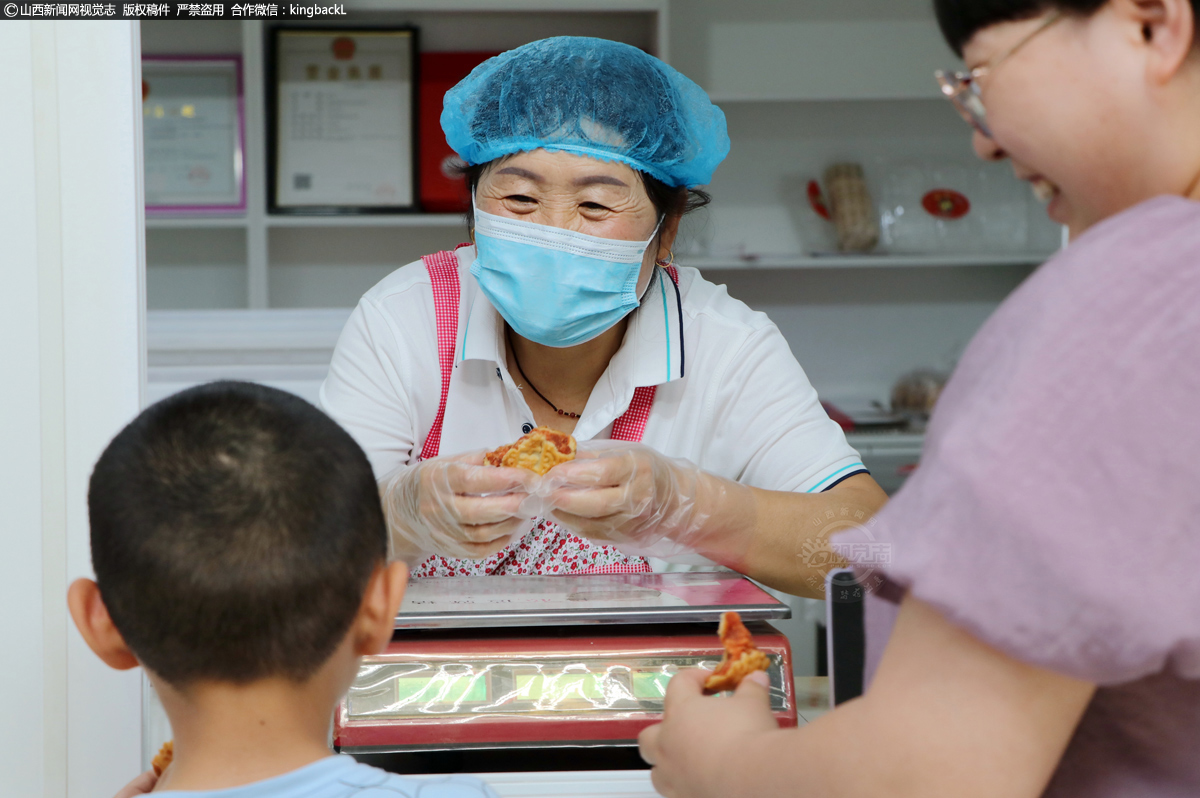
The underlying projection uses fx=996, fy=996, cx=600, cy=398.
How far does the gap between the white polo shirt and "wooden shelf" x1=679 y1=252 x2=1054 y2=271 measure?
1.76m

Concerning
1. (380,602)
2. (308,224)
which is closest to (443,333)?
(380,602)

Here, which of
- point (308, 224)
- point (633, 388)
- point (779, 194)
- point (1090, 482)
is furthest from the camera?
point (779, 194)

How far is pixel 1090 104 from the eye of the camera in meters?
0.51

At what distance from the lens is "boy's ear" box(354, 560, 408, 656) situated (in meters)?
0.70

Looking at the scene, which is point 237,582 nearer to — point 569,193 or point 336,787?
A: point 336,787

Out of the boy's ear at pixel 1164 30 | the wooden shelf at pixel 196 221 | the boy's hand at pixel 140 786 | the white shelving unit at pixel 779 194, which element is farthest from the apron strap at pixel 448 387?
the wooden shelf at pixel 196 221

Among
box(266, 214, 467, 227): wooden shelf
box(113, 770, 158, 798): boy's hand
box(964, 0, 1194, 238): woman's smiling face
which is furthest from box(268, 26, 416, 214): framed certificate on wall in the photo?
box(964, 0, 1194, 238): woman's smiling face

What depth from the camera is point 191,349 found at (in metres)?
2.09

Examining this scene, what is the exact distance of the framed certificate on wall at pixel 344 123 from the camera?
3.38 meters

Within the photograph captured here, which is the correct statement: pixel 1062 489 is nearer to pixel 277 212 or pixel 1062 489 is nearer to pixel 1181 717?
pixel 1181 717

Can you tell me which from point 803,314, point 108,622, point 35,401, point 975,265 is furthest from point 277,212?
point 108,622

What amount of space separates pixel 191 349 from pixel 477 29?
1844 mm

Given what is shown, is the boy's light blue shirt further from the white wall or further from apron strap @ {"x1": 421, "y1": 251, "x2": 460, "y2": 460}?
apron strap @ {"x1": 421, "y1": 251, "x2": 460, "y2": 460}

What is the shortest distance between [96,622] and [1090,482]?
0.63 metres
